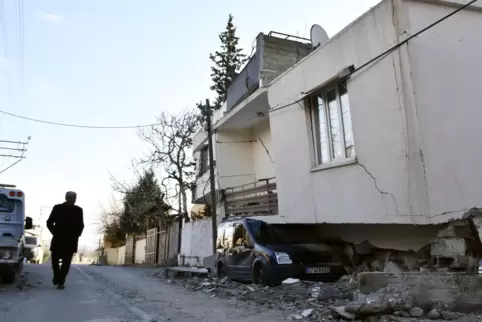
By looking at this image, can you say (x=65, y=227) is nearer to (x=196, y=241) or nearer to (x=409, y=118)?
(x=409, y=118)

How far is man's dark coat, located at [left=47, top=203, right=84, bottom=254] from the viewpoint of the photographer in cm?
787

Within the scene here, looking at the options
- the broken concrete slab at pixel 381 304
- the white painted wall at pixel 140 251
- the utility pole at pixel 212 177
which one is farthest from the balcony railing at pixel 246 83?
the white painted wall at pixel 140 251

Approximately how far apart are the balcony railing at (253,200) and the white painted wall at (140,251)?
615 inches

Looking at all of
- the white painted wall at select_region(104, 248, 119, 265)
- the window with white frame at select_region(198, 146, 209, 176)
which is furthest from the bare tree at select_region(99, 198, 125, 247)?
the window with white frame at select_region(198, 146, 209, 176)

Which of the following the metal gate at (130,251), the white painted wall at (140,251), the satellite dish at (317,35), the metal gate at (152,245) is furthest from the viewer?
the metal gate at (130,251)

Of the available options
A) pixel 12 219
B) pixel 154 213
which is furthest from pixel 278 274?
pixel 154 213

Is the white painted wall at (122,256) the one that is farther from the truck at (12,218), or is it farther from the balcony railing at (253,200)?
the truck at (12,218)

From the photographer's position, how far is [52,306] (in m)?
6.11

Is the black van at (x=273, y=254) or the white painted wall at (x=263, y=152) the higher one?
the white painted wall at (x=263, y=152)

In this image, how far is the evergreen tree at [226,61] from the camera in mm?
38469

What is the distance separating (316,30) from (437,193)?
7354 millimetres

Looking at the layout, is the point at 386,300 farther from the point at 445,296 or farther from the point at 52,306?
the point at 52,306

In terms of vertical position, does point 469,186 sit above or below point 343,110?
below

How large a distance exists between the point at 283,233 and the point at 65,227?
194 inches
